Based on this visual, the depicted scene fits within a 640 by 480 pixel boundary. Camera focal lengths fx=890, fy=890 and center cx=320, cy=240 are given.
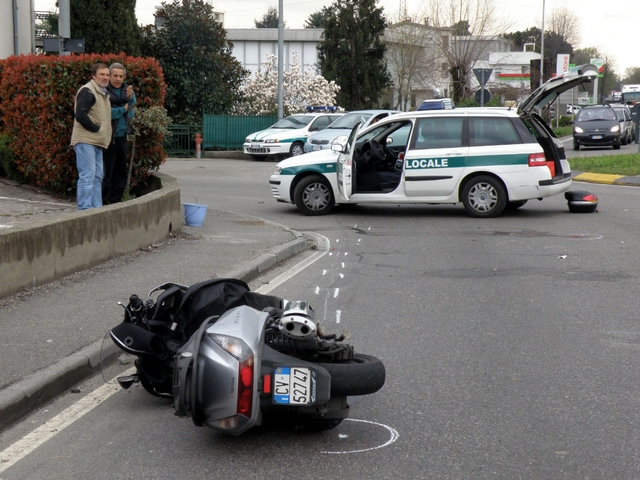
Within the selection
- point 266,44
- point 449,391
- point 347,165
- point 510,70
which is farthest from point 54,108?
point 510,70

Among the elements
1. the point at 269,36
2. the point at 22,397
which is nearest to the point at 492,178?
the point at 22,397

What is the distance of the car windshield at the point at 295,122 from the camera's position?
2916 centimetres

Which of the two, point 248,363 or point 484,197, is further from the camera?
point 484,197

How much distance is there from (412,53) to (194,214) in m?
42.8

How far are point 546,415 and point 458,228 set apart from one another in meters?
8.64

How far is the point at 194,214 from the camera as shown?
13.0m

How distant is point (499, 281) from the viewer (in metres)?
9.13

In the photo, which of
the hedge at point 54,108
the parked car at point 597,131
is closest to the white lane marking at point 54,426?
the hedge at point 54,108

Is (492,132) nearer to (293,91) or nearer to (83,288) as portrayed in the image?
(83,288)

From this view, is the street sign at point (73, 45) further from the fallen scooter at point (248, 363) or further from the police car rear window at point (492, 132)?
the fallen scooter at point (248, 363)

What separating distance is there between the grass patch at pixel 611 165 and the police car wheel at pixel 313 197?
403 inches

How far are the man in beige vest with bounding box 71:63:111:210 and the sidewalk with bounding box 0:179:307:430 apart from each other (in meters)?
0.78

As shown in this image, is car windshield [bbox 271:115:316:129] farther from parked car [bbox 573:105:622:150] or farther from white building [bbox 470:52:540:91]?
white building [bbox 470:52:540:91]

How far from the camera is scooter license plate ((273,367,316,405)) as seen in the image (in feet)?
13.8
